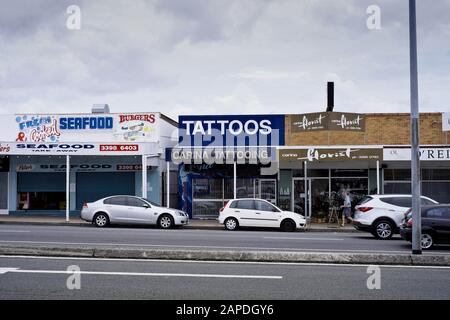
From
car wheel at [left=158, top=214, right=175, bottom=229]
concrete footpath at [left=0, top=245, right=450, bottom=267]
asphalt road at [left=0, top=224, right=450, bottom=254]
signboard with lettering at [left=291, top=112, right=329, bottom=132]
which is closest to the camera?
concrete footpath at [left=0, top=245, right=450, bottom=267]

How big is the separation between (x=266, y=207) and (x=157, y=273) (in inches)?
489

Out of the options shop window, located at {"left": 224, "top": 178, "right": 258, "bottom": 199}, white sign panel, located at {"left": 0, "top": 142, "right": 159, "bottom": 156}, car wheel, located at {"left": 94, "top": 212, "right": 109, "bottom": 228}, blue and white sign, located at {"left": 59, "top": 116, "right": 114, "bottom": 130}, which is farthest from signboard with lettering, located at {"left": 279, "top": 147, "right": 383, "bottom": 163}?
blue and white sign, located at {"left": 59, "top": 116, "right": 114, "bottom": 130}

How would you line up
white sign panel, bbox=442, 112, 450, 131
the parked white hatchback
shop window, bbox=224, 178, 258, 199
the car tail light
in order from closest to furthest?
the car tail light, the parked white hatchback, white sign panel, bbox=442, 112, 450, 131, shop window, bbox=224, 178, 258, 199

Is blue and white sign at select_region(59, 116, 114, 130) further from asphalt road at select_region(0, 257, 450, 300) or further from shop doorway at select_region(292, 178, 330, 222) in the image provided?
asphalt road at select_region(0, 257, 450, 300)

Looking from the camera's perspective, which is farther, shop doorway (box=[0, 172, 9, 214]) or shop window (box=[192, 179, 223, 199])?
shop doorway (box=[0, 172, 9, 214])

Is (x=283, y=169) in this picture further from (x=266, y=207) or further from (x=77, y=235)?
(x=77, y=235)

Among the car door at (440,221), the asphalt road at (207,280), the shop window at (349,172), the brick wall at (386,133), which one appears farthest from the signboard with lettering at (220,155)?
the asphalt road at (207,280)

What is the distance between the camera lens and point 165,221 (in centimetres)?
2241

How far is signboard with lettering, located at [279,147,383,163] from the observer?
24422mm

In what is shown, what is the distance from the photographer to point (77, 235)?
18328mm

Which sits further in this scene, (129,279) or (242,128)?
(242,128)
